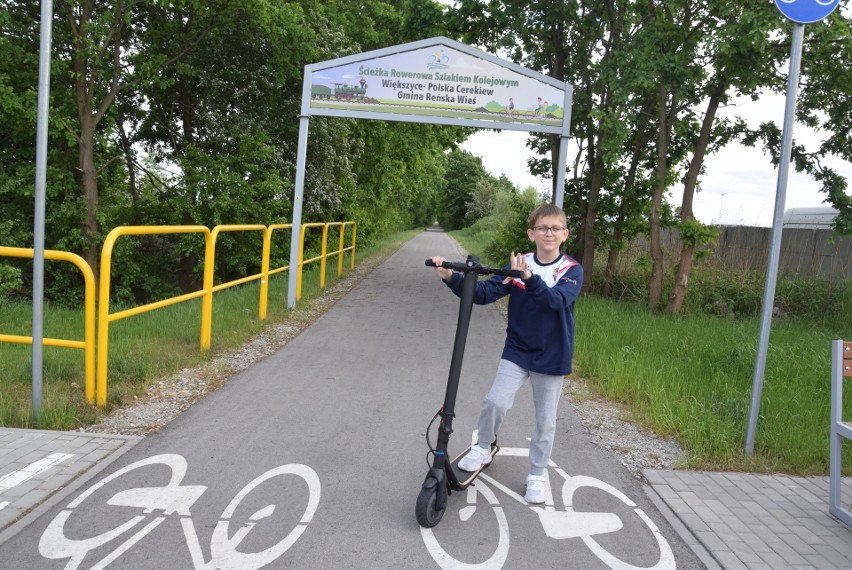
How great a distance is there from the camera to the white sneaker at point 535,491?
11.9 feet

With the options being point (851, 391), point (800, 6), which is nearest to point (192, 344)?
point (800, 6)

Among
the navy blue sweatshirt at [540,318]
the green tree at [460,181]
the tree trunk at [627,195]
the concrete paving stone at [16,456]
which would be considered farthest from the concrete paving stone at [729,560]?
the green tree at [460,181]

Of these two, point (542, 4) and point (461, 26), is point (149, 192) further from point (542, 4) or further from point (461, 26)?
point (542, 4)

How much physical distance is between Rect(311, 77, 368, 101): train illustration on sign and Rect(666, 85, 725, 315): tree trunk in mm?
5386

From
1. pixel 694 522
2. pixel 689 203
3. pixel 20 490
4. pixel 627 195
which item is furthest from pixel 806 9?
pixel 627 195

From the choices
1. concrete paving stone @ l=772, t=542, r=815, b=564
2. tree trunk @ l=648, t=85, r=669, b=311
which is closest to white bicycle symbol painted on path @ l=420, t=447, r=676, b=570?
concrete paving stone @ l=772, t=542, r=815, b=564

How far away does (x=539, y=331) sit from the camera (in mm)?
3551

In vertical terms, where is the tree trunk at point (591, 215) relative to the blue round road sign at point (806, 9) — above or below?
below

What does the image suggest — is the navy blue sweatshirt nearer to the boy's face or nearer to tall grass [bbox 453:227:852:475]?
the boy's face

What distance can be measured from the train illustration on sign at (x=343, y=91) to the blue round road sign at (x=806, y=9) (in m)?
6.54

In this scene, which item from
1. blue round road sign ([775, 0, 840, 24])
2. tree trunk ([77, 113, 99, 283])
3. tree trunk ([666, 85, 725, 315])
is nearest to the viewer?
blue round road sign ([775, 0, 840, 24])

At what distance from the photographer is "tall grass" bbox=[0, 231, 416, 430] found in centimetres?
460

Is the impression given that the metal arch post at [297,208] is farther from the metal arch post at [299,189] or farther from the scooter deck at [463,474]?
the scooter deck at [463,474]

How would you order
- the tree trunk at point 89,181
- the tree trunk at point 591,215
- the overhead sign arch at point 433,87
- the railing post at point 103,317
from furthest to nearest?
the tree trunk at point 89,181 < the tree trunk at point 591,215 < the overhead sign arch at point 433,87 < the railing post at point 103,317
